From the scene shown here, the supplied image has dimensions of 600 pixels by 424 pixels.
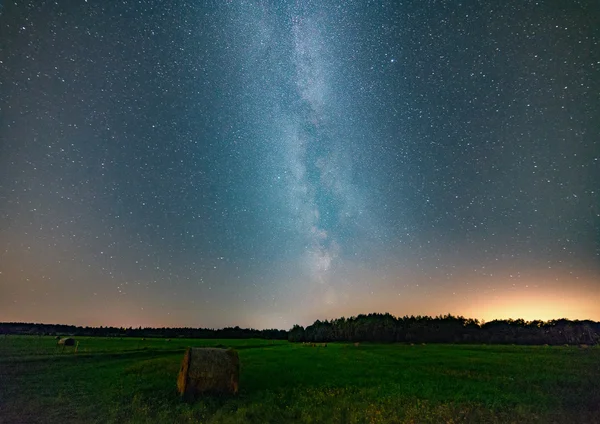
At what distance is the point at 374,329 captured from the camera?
10719 cm

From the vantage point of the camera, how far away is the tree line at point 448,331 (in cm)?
7756

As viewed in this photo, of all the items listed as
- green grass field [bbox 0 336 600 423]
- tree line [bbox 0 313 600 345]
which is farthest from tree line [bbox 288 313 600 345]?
green grass field [bbox 0 336 600 423]

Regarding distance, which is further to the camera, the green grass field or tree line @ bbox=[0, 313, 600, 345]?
tree line @ bbox=[0, 313, 600, 345]

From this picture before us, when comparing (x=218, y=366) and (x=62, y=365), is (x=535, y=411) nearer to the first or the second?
(x=218, y=366)

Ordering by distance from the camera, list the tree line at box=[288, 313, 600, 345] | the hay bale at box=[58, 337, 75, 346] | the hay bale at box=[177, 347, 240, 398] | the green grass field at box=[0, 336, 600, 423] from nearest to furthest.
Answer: the green grass field at box=[0, 336, 600, 423], the hay bale at box=[177, 347, 240, 398], the hay bale at box=[58, 337, 75, 346], the tree line at box=[288, 313, 600, 345]

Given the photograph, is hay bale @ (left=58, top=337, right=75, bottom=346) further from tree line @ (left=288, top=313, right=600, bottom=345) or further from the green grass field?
tree line @ (left=288, top=313, right=600, bottom=345)

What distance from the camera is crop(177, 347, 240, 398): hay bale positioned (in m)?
18.9

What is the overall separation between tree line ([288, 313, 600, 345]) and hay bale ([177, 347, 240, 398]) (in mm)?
69220

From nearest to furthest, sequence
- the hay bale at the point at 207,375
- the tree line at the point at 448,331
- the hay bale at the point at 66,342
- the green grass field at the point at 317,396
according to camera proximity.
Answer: the green grass field at the point at 317,396, the hay bale at the point at 207,375, the hay bale at the point at 66,342, the tree line at the point at 448,331

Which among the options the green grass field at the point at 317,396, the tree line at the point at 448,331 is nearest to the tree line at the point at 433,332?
the tree line at the point at 448,331

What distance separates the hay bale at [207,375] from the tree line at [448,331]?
69220 mm

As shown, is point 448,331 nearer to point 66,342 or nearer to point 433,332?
point 433,332

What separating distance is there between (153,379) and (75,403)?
648 cm

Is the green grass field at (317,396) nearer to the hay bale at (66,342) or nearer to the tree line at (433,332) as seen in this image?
the hay bale at (66,342)
